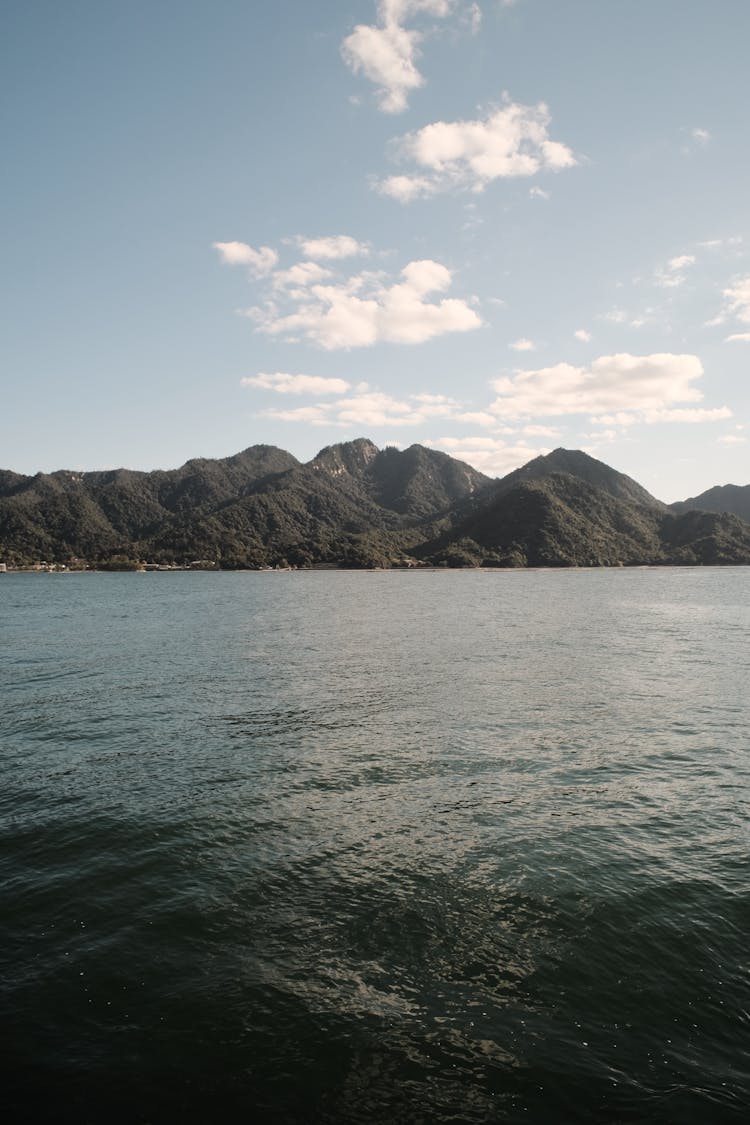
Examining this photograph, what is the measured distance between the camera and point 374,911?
49.2 feet

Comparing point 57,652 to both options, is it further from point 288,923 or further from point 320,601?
point 320,601

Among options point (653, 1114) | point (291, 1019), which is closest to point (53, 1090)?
point (291, 1019)

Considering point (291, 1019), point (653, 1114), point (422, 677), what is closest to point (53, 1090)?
point (291, 1019)

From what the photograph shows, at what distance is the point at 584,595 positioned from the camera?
13962 cm

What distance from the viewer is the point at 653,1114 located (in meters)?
9.63

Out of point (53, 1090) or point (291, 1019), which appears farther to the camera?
point (291, 1019)

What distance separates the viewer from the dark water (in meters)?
10.3

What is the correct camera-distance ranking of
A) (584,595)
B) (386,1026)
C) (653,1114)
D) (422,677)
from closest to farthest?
(653,1114) → (386,1026) → (422,677) → (584,595)

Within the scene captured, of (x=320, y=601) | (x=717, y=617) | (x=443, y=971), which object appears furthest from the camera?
(x=320, y=601)

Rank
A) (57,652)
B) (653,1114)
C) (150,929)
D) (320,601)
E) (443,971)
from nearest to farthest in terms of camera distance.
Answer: (653,1114)
(443,971)
(150,929)
(57,652)
(320,601)

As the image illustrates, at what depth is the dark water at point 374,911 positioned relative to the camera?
33.8ft

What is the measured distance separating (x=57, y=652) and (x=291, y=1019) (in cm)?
5457

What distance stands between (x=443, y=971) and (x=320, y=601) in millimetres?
112115

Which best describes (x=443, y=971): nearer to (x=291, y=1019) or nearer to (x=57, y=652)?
(x=291, y=1019)
